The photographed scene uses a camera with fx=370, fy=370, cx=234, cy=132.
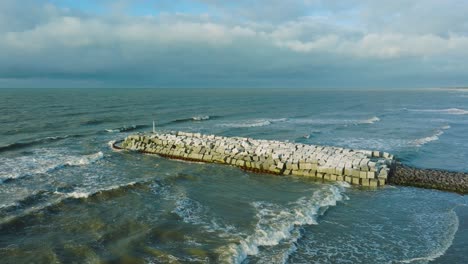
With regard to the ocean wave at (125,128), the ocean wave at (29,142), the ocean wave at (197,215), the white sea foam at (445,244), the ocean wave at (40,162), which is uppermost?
the ocean wave at (125,128)

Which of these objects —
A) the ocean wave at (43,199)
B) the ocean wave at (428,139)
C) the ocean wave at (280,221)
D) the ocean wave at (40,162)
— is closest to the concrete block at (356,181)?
the ocean wave at (280,221)

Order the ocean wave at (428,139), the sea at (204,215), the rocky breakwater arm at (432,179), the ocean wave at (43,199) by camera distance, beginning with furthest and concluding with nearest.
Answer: the ocean wave at (428,139) → the rocky breakwater arm at (432,179) → the ocean wave at (43,199) → the sea at (204,215)

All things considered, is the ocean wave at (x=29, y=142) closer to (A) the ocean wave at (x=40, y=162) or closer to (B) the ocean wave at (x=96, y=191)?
(A) the ocean wave at (x=40, y=162)

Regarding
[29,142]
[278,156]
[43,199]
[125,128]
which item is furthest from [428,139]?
[29,142]

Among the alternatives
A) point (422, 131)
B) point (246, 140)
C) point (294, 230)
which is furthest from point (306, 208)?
point (422, 131)

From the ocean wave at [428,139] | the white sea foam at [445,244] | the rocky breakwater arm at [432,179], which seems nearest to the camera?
the white sea foam at [445,244]

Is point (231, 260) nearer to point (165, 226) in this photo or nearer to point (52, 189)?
point (165, 226)

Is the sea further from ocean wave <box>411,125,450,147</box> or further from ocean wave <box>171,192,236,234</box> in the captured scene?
ocean wave <box>411,125,450,147</box>

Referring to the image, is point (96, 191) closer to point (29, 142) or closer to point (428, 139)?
point (29, 142)
